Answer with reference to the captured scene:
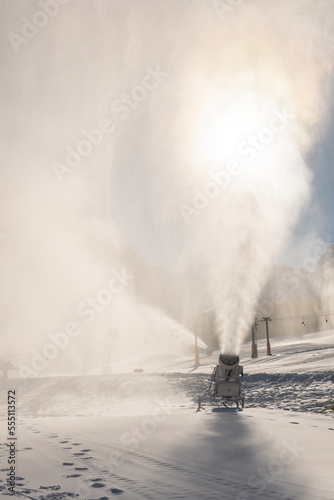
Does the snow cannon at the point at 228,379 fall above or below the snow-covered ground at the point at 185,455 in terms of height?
above

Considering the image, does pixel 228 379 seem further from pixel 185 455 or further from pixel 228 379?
pixel 185 455

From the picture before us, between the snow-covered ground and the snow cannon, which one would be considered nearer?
the snow-covered ground

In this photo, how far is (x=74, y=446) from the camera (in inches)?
409

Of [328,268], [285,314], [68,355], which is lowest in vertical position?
[68,355]

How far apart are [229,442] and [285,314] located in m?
92.4

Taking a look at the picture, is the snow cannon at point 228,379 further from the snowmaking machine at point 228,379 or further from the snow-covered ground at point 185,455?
the snow-covered ground at point 185,455

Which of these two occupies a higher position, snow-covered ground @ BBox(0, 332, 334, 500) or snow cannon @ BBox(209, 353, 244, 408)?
snow cannon @ BBox(209, 353, 244, 408)

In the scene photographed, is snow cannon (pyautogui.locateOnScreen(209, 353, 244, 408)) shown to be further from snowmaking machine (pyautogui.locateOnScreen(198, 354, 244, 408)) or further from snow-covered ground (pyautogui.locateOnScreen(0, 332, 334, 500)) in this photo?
snow-covered ground (pyautogui.locateOnScreen(0, 332, 334, 500))

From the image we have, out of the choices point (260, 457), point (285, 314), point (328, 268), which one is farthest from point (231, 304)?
point (328, 268)

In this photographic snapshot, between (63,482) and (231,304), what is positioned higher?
(231,304)

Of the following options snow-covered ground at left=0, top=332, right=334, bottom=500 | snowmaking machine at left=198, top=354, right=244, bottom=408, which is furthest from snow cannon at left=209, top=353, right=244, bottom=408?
snow-covered ground at left=0, top=332, right=334, bottom=500

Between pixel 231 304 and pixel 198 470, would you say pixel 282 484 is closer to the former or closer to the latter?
pixel 198 470

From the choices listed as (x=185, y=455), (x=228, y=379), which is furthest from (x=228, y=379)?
(x=185, y=455)

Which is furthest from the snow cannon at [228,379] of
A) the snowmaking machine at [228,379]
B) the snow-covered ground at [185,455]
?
the snow-covered ground at [185,455]
